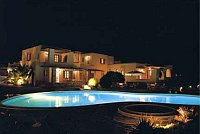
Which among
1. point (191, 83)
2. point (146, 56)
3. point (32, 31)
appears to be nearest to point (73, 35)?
point (32, 31)

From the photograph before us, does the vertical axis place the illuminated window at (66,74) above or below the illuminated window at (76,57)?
below

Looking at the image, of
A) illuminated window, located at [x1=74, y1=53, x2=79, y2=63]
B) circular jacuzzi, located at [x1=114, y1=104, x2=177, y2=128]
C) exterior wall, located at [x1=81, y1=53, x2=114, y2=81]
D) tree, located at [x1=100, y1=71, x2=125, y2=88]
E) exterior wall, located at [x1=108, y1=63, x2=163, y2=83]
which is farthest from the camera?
exterior wall, located at [x1=81, y1=53, x2=114, y2=81]

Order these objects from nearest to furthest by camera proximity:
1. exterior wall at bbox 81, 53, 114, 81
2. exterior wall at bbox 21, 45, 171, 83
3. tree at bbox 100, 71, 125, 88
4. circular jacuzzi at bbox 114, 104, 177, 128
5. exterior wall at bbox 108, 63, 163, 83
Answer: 1. circular jacuzzi at bbox 114, 104, 177, 128
2. tree at bbox 100, 71, 125, 88
3. exterior wall at bbox 21, 45, 171, 83
4. exterior wall at bbox 108, 63, 163, 83
5. exterior wall at bbox 81, 53, 114, 81

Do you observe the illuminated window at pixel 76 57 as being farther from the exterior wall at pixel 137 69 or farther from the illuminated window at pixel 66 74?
the exterior wall at pixel 137 69

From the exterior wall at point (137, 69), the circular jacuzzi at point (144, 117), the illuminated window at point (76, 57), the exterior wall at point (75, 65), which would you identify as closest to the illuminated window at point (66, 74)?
the exterior wall at point (75, 65)

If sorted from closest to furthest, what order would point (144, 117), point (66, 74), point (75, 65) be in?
point (144, 117)
point (66, 74)
point (75, 65)

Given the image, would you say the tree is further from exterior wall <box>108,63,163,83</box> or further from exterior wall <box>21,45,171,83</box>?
exterior wall <box>108,63,163,83</box>

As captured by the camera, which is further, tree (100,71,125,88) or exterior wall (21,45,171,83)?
exterior wall (21,45,171,83)

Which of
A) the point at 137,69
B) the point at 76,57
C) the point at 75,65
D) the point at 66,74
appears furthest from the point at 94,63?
the point at 137,69

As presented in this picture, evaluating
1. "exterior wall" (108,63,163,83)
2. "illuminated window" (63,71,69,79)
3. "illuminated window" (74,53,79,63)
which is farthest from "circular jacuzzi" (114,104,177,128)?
"exterior wall" (108,63,163,83)

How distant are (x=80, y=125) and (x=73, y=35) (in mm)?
56497

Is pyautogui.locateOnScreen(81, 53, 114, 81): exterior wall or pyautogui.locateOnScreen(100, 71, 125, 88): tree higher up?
pyautogui.locateOnScreen(81, 53, 114, 81): exterior wall

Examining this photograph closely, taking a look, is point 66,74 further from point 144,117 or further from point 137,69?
point 144,117

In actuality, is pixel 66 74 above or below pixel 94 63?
below
